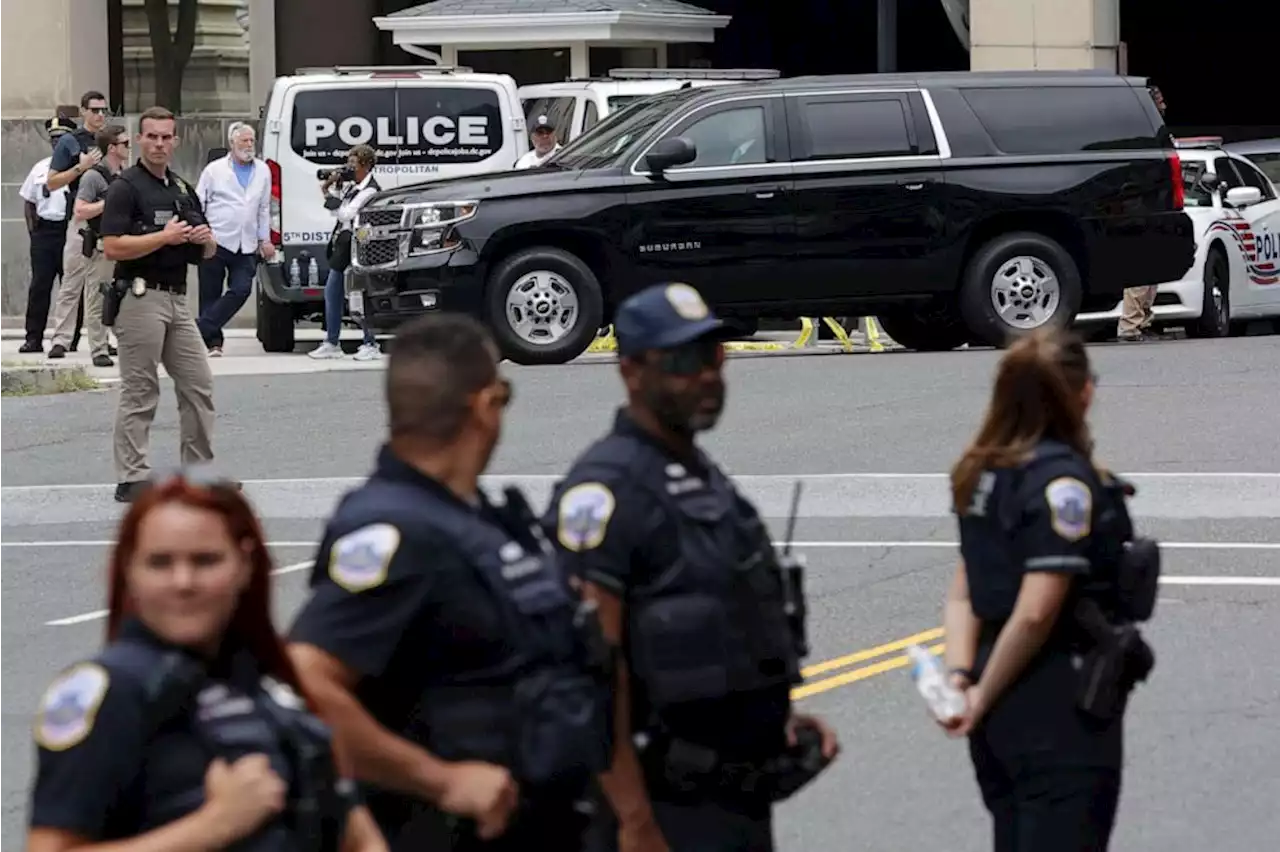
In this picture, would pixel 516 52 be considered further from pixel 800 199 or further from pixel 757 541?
pixel 757 541

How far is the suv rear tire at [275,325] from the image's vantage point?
850 inches

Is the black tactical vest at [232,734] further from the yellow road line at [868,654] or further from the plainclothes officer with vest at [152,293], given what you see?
the plainclothes officer with vest at [152,293]

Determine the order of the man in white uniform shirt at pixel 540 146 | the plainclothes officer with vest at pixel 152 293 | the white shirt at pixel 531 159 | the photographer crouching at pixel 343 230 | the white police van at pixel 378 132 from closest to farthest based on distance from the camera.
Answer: the plainclothes officer with vest at pixel 152 293, the photographer crouching at pixel 343 230, the white shirt at pixel 531 159, the man in white uniform shirt at pixel 540 146, the white police van at pixel 378 132

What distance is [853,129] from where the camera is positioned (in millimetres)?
18312

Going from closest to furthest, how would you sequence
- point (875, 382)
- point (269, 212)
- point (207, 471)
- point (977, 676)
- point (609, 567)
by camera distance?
point (207, 471) < point (609, 567) < point (977, 676) < point (875, 382) < point (269, 212)

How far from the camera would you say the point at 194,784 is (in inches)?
126

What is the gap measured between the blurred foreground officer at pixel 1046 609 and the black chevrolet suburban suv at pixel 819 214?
12413 millimetres

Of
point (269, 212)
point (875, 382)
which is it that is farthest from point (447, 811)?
point (269, 212)

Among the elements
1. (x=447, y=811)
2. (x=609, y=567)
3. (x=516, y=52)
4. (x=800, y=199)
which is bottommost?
(x=447, y=811)

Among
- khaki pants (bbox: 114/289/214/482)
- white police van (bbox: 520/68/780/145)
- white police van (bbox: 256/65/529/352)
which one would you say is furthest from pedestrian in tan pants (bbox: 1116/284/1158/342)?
khaki pants (bbox: 114/289/214/482)

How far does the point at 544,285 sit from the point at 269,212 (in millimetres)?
4127

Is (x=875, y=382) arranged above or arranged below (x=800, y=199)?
below

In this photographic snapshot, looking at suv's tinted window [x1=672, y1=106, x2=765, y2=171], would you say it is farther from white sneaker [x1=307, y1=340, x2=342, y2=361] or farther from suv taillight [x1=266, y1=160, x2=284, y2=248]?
suv taillight [x1=266, y1=160, x2=284, y2=248]

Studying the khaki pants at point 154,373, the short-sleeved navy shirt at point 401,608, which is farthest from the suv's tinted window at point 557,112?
the short-sleeved navy shirt at point 401,608
